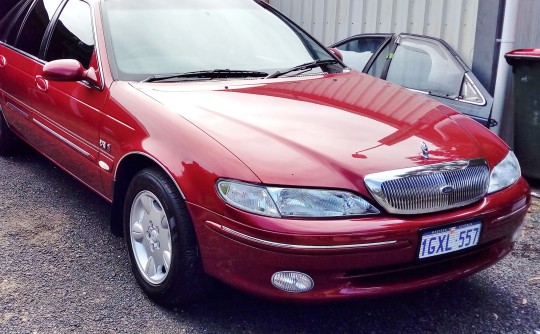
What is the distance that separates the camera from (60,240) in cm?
394

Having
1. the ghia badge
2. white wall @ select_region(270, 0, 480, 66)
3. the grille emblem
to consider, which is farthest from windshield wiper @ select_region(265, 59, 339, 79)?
white wall @ select_region(270, 0, 480, 66)

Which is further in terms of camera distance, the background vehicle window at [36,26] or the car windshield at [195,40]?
the background vehicle window at [36,26]

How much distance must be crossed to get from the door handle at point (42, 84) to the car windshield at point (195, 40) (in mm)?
692

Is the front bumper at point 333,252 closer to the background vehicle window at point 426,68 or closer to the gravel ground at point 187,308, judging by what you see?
the gravel ground at point 187,308

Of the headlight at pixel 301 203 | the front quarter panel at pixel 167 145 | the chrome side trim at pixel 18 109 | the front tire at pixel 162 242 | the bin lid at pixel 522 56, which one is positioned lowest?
the front tire at pixel 162 242

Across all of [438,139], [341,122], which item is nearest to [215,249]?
[341,122]

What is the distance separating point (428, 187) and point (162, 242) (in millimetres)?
1276

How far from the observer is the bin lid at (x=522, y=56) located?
5105 millimetres

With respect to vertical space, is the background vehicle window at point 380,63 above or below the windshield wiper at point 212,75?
below

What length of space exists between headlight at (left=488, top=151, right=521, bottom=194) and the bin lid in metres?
2.22

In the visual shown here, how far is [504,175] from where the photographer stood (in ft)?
10.1

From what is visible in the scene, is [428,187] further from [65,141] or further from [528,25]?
[528,25]

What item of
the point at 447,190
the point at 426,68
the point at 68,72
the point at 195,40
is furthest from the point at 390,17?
the point at 447,190

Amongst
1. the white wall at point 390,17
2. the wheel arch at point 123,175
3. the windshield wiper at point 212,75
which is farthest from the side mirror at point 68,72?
the white wall at point 390,17
